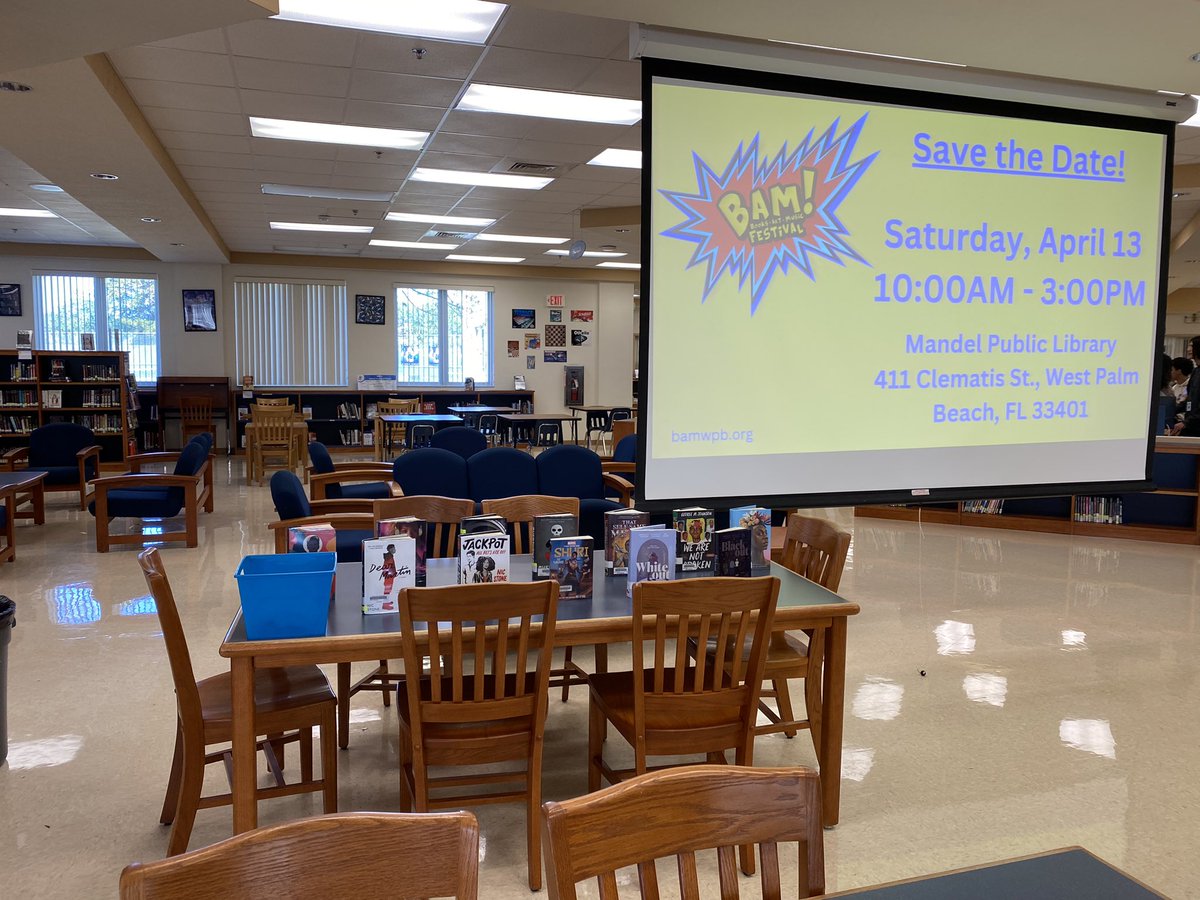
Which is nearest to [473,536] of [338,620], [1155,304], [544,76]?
[338,620]

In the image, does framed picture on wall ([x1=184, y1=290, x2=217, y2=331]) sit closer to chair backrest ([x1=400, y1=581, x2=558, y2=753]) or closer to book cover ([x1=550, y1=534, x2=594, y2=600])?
book cover ([x1=550, y1=534, x2=594, y2=600])

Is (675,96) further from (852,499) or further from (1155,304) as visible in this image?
(1155,304)

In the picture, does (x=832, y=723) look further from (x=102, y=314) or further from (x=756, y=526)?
(x=102, y=314)

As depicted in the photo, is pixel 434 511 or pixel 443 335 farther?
pixel 443 335

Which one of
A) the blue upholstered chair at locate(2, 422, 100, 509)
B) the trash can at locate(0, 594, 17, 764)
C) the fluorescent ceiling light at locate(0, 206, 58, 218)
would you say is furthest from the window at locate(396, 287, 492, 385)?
the trash can at locate(0, 594, 17, 764)

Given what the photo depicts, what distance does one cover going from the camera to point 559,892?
1.21 meters

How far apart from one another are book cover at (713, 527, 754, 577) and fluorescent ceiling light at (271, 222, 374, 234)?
9624 mm

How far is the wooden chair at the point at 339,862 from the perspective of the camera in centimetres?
110

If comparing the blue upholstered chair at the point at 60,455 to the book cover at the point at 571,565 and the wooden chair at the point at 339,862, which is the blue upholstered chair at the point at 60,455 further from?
the wooden chair at the point at 339,862

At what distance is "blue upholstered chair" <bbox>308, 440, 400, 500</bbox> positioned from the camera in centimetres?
649

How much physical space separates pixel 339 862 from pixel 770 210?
251 centimetres

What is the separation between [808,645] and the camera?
336 cm

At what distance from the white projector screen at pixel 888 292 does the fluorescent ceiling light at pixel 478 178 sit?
5576 millimetres

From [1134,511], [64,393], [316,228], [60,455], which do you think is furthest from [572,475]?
[64,393]
